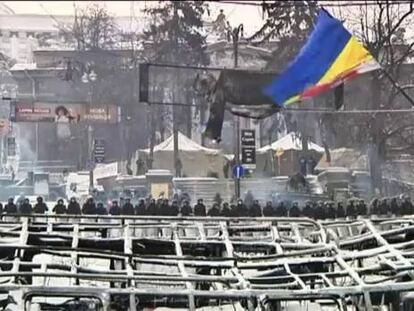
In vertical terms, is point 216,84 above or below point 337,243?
above

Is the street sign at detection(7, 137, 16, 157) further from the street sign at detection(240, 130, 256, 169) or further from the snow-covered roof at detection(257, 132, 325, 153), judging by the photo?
the street sign at detection(240, 130, 256, 169)

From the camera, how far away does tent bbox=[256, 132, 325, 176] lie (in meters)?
32.5

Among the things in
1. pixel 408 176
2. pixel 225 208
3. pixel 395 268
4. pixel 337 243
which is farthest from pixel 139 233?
pixel 408 176

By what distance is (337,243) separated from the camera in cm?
630

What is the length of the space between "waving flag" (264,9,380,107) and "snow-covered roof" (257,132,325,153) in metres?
14.8

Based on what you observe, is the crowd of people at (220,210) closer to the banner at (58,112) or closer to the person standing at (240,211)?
the person standing at (240,211)

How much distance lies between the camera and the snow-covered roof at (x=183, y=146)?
33.8 metres

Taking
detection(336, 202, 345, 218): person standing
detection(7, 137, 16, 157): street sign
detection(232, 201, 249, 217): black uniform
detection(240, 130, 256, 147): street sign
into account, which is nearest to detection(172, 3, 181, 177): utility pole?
detection(7, 137, 16, 157): street sign

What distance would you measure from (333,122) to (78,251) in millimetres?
26602

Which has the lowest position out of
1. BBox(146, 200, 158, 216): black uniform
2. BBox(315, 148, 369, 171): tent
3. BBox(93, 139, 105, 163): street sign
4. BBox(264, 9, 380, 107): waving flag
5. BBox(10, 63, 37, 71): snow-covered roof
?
BBox(146, 200, 158, 216): black uniform

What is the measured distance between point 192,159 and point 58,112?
5.96m

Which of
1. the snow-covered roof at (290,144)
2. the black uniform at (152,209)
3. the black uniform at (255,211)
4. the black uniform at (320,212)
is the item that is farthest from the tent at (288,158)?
the black uniform at (152,209)

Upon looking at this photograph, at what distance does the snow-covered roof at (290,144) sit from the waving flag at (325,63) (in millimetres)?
14770

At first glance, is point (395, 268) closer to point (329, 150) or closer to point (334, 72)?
point (334, 72)
